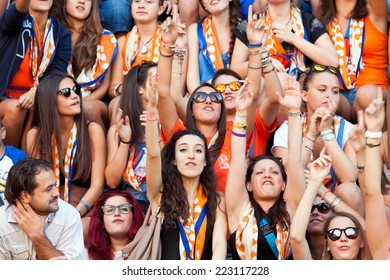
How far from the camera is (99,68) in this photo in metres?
9.86

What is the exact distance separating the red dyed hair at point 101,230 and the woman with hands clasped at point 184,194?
0.37 meters

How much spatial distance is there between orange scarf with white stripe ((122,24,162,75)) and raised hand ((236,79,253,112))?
1.68m

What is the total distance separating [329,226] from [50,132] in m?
2.23

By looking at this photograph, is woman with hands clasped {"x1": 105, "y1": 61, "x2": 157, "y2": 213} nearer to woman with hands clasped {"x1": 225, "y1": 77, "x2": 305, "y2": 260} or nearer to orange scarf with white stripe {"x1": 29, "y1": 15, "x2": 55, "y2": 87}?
orange scarf with white stripe {"x1": 29, "y1": 15, "x2": 55, "y2": 87}

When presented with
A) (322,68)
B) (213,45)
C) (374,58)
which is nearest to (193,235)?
(322,68)

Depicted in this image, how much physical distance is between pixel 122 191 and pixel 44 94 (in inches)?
38.7

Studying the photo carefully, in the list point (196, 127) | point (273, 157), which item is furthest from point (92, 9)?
point (273, 157)

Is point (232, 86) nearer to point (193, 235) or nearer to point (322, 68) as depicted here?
point (322, 68)

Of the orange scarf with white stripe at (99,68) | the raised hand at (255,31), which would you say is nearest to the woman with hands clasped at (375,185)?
the raised hand at (255,31)

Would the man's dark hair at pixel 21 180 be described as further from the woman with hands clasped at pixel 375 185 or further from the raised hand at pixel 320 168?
the woman with hands clasped at pixel 375 185

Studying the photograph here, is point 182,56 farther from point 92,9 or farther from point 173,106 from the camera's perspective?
point 92,9

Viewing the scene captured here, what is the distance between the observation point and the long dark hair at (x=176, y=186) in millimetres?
8203

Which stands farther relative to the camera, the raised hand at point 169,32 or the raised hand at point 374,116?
the raised hand at point 169,32
